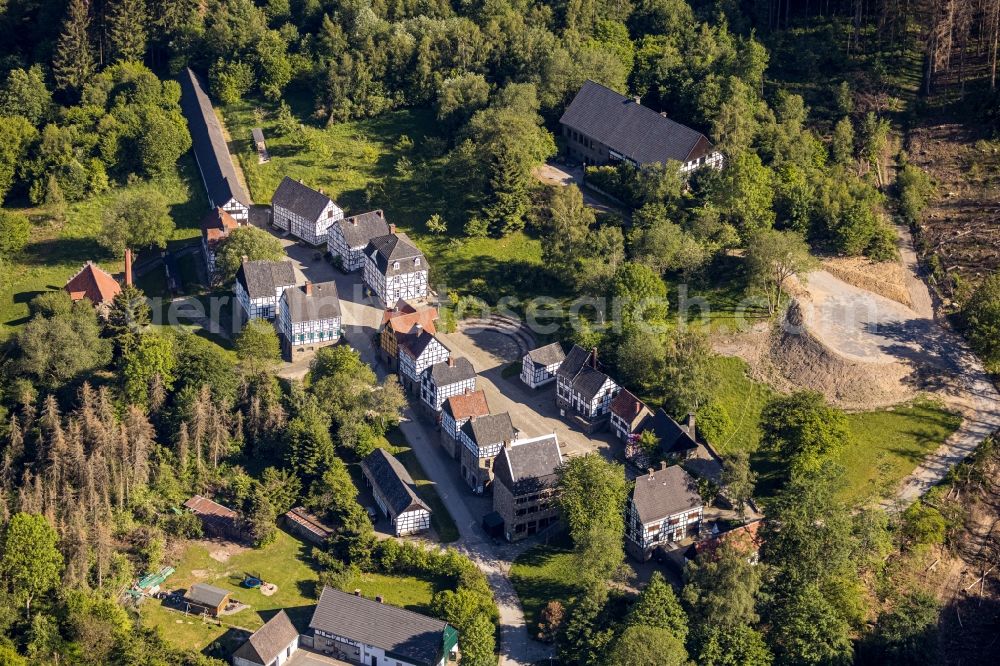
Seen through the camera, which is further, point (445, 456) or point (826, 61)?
point (826, 61)

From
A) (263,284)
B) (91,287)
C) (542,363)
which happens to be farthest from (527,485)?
(91,287)

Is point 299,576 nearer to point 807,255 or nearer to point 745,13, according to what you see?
point 807,255

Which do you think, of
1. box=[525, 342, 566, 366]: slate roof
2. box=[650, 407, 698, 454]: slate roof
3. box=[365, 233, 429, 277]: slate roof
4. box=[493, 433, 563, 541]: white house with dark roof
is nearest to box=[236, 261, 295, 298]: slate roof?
box=[365, 233, 429, 277]: slate roof

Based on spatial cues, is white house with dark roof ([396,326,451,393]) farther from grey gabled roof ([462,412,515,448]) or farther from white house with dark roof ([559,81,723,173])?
white house with dark roof ([559,81,723,173])

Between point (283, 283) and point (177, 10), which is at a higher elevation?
point (177, 10)

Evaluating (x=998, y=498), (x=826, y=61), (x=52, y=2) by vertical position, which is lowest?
(x=998, y=498)

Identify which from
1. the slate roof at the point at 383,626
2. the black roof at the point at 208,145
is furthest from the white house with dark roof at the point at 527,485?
the black roof at the point at 208,145

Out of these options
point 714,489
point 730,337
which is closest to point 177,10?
point 730,337
